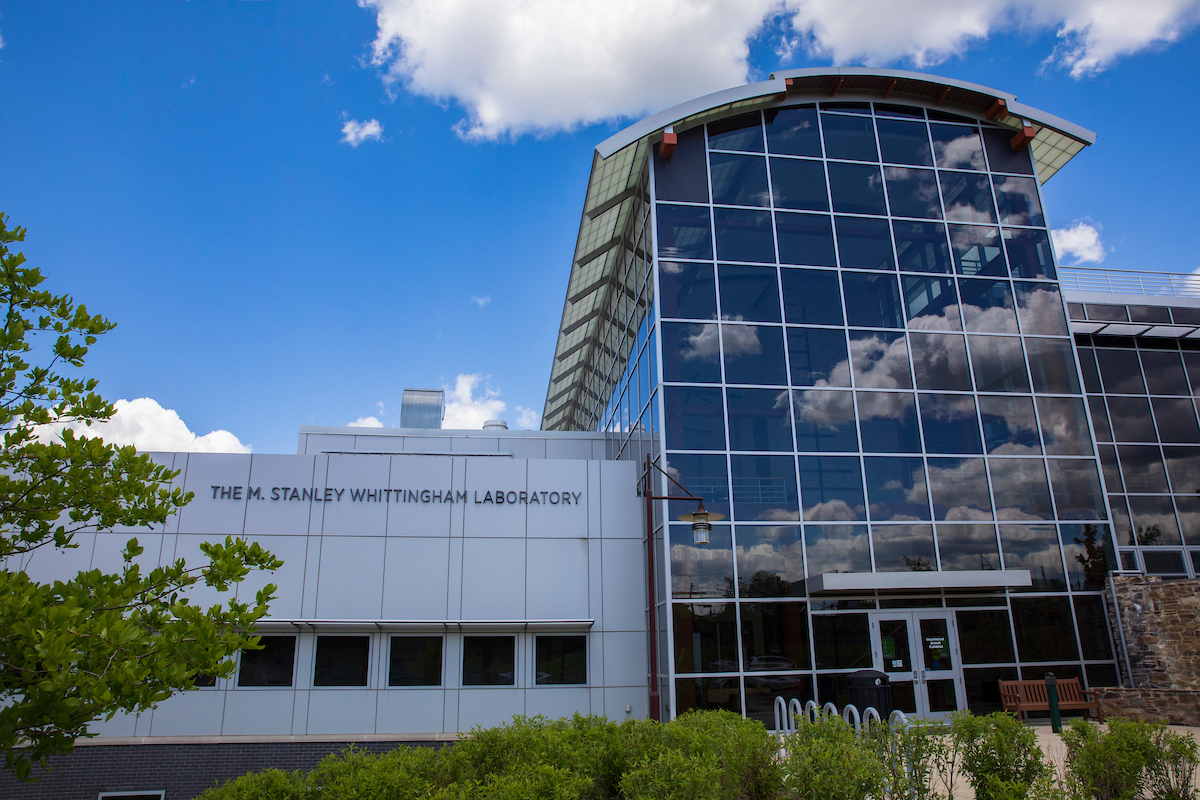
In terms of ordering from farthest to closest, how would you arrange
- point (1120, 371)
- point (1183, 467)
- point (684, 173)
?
1. point (1120, 371)
2. point (1183, 467)
3. point (684, 173)

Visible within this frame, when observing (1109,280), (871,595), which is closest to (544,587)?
(871,595)

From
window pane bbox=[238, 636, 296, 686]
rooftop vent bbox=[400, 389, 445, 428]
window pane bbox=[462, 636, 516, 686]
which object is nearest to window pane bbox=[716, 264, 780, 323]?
window pane bbox=[462, 636, 516, 686]

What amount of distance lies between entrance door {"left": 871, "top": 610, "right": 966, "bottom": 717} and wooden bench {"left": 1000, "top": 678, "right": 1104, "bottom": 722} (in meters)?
0.84

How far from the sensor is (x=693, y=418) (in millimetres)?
15891

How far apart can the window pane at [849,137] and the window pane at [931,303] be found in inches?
137

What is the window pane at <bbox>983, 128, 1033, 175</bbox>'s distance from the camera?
1969 centimetres

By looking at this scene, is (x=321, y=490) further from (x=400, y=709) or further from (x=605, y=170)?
(x=605, y=170)

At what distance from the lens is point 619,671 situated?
15508 millimetres

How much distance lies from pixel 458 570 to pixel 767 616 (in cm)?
644

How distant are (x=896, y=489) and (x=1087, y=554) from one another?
15.1 ft

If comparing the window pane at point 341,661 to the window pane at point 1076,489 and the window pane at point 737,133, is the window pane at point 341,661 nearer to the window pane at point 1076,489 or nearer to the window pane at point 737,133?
the window pane at point 737,133

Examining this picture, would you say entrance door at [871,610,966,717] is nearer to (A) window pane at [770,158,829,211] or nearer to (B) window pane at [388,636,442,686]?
(B) window pane at [388,636,442,686]

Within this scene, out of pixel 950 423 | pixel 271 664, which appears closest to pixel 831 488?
pixel 950 423

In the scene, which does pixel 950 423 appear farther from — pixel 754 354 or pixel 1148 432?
pixel 1148 432
